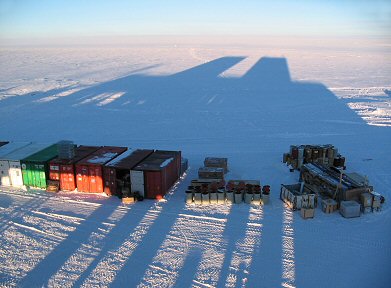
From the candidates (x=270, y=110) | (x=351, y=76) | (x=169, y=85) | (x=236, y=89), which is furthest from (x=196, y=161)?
(x=351, y=76)

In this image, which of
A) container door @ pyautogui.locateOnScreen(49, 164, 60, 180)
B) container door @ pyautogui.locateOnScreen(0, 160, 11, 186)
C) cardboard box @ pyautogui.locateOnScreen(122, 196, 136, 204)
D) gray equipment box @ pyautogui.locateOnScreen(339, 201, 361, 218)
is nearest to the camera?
gray equipment box @ pyautogui.locateOnScreen(339, 201, 361, 218)

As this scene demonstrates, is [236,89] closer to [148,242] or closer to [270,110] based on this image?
[270,110]

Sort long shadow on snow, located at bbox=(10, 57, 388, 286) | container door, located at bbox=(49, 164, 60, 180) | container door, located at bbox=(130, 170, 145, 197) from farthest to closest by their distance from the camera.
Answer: long shadow on snow, located at bbox=(10, 57, 388, 286)
container door, located at bbox=(49, 164, 60, 180)
container door, located at bbox=(130, 170, 145, 197)

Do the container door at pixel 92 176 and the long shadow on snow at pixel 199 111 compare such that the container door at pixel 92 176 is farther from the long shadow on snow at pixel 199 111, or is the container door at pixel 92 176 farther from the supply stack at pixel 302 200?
the supply stack at pixel 302 200

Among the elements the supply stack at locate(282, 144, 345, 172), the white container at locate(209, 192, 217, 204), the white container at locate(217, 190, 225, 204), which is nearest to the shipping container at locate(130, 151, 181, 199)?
the white container at locate(209, 192, 217, 204)

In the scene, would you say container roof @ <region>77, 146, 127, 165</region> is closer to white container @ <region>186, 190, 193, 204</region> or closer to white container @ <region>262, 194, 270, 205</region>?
white container @ <region>186, 190, 193, 204</region>

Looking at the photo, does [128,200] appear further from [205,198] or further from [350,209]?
[350,209]
